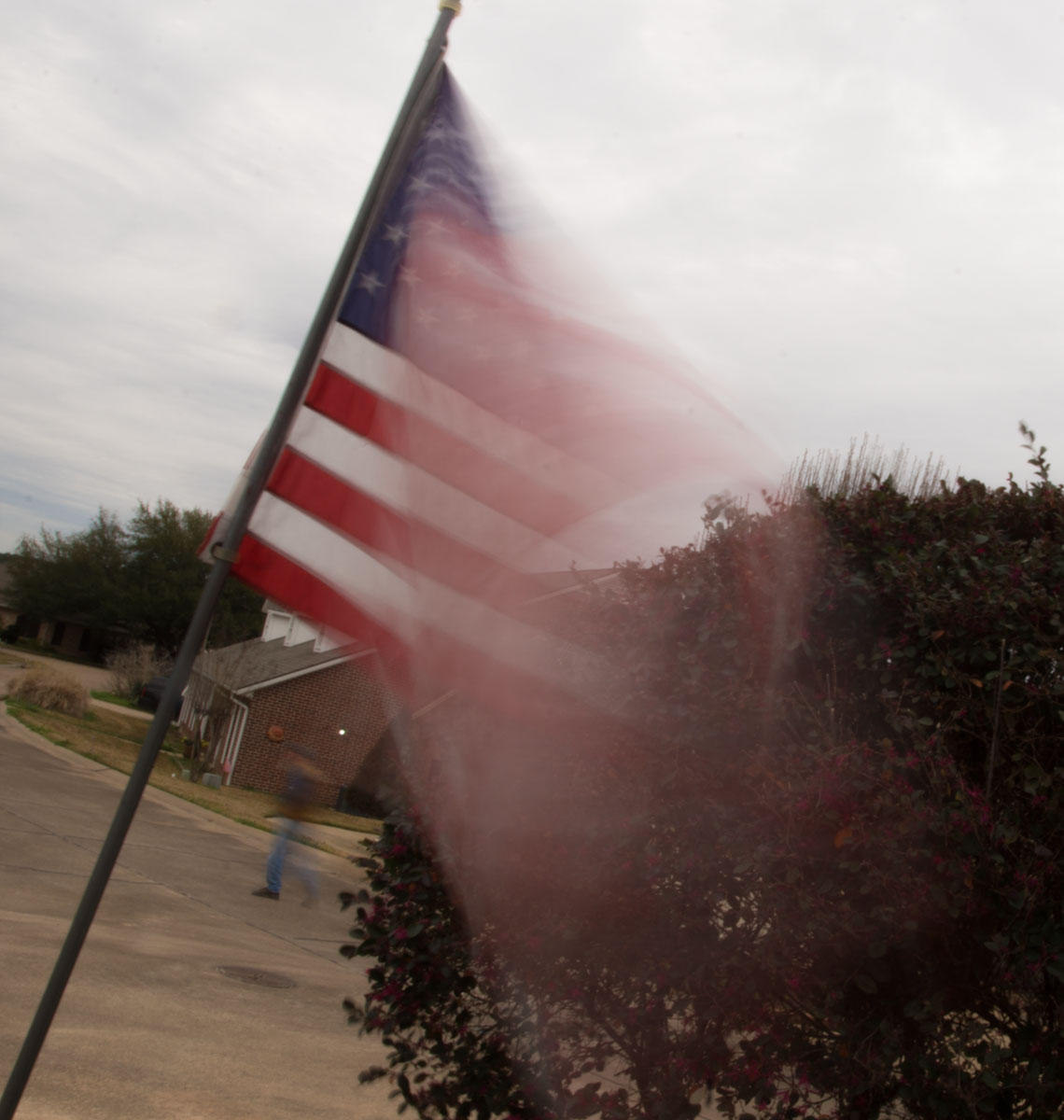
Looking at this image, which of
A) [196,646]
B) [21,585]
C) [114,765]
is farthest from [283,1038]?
[21,585]

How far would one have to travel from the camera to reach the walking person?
35.6 feet

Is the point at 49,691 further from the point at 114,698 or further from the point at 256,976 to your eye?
the point at 256,976

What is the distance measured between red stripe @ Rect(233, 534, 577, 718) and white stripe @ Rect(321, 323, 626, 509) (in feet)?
2.03

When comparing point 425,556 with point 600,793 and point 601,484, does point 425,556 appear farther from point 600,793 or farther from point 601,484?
point 600,793

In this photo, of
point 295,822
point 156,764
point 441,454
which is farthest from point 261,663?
point 441,454

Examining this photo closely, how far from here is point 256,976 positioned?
826 centimetres

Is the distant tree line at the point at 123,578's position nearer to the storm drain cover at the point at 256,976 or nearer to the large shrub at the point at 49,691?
the large shrub at the point at 49,691

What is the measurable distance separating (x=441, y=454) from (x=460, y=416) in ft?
0.46

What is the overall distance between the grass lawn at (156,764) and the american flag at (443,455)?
47.2 feet

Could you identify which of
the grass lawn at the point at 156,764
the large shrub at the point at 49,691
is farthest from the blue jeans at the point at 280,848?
the large shrub at the point at 49,691

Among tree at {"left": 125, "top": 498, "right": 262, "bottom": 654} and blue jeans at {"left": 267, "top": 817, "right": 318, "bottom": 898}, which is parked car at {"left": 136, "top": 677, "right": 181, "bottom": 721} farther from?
blue jeans at {"left": 267, "top": 817, "right": 318, "bottom": 898}

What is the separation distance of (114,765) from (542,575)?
19.7m

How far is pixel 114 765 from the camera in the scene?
21547 millimetres

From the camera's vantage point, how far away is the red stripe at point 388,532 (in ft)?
12.3
